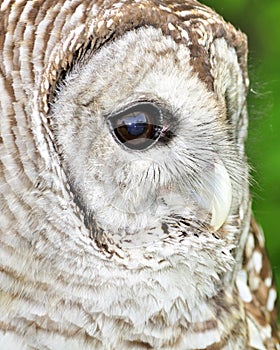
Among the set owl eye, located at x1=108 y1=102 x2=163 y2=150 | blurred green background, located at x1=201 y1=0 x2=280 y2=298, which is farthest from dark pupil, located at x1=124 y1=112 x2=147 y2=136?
blurred green background, located at x1=201 y1=0 x2=280 y2=298

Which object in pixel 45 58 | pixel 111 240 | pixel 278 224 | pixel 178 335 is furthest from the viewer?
pixel 278 224

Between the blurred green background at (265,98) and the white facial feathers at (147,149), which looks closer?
the white facial feathers at (147,149)

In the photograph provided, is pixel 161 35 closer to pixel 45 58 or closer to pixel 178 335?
pixel 45 58

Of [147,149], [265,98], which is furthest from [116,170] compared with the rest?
[265,98]

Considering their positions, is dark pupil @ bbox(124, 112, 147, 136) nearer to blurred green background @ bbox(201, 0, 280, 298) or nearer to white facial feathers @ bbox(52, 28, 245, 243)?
white facial feathers @ bbox(52, 28, 245, 243)

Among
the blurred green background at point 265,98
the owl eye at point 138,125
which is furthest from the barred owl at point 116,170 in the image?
the blurred green background at point 265,98

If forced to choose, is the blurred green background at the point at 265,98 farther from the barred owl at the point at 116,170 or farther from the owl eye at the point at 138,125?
the owl eye at the point at 138,125

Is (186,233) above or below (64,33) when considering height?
below

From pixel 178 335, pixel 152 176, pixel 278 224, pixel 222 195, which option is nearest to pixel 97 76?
pixel 152 176
